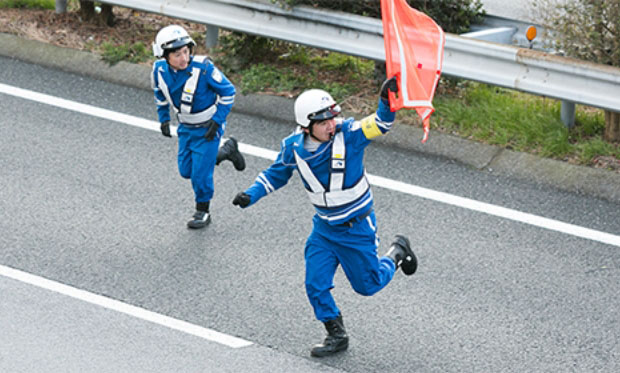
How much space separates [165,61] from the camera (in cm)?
790

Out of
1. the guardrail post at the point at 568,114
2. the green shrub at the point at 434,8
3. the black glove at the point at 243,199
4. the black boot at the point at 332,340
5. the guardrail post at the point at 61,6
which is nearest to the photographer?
the black boot at the point at 332,340

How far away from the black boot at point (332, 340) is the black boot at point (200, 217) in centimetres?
199

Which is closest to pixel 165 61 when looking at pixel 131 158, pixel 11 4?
pixel 131 158

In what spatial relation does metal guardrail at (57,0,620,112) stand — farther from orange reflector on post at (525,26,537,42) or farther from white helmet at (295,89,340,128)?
white helmet at (295,89,340,128)

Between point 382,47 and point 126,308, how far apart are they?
3.86m

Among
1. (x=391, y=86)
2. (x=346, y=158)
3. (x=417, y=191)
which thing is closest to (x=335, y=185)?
(x=346, y=158)

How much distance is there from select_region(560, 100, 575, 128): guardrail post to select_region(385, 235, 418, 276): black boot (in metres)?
2.90

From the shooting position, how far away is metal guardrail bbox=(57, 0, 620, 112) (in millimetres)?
8602

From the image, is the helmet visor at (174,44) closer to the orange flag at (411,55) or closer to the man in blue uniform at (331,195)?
the man in blue uniform at (331,195)

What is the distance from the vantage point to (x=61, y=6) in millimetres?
11961

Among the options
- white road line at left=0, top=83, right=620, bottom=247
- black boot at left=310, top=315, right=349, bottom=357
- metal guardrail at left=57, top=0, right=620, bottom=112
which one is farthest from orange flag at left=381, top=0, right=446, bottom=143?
metal guardrail at left=57, top=0, right=620, bottom=112

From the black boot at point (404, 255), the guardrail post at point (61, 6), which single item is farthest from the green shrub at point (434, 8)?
the black boot at point (404, 255)

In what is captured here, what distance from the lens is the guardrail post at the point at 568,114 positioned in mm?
9141

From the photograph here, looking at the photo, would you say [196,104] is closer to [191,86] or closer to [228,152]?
[191,86]
